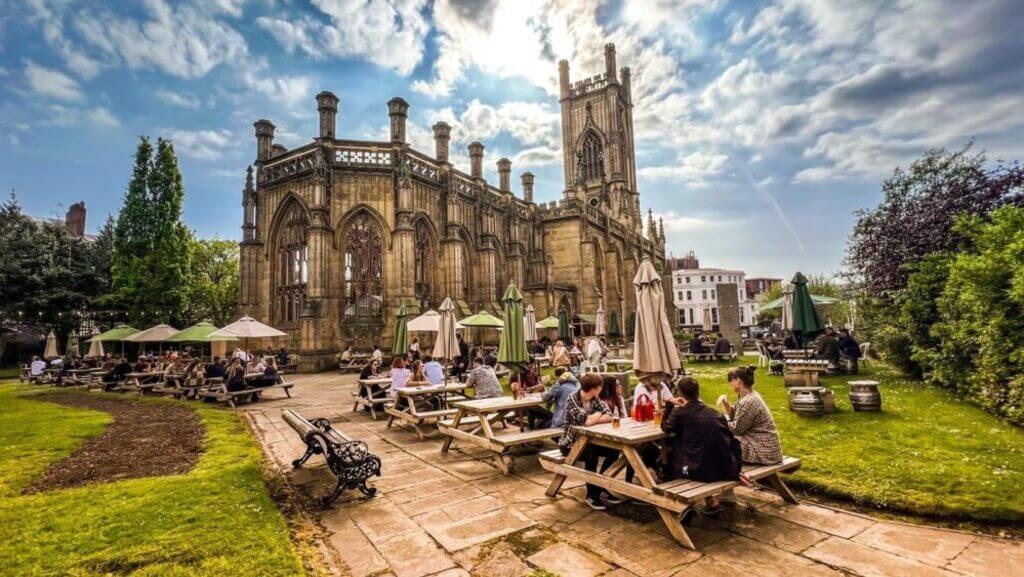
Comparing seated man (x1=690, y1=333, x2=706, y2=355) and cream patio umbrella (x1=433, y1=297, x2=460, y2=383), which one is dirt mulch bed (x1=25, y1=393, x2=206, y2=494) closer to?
cream patio umbrella (x1=433, y1=297, x2=460, y2=383)

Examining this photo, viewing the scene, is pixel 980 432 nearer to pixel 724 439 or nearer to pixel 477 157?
pixel 724 439

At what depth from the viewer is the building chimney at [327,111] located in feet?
69.4

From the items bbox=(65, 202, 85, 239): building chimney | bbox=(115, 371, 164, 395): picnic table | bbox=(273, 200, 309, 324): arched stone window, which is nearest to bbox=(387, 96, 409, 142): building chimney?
bbox=(273, 200, 309, 324): arched stone window

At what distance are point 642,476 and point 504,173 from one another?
2798cm

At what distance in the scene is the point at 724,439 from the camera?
3830 millimetres

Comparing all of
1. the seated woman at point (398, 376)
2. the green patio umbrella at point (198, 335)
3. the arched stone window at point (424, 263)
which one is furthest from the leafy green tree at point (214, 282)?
the seated woman at point (398, 376)

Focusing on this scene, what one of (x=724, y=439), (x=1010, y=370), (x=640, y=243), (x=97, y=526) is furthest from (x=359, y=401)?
(x=640, y=243)

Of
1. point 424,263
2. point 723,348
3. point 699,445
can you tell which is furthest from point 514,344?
point 424,263

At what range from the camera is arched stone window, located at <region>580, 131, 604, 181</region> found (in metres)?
48.5

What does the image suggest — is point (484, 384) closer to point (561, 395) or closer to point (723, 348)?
point (561, 395)

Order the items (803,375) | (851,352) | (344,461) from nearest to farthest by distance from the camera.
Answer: (344,461)
(803,375)
(851,352)

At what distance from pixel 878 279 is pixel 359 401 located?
52.1 ft

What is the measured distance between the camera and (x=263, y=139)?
22.9 m

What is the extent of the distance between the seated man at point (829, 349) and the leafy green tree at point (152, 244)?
108ft
